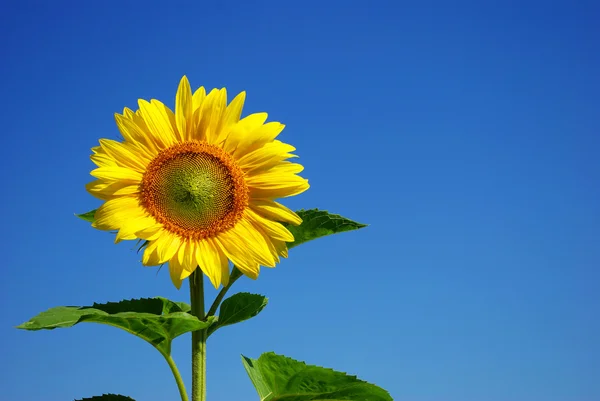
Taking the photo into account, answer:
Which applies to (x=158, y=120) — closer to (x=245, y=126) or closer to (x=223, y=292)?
(x=245, y=126)

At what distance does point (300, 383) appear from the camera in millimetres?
4422

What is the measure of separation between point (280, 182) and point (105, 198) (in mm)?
1034

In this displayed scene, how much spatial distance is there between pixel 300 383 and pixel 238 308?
0.69 meters

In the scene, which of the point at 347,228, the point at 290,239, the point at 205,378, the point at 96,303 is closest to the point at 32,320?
the point at 96,303

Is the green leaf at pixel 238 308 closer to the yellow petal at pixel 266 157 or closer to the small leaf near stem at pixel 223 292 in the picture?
the small leaf near stem at pixel 223 292

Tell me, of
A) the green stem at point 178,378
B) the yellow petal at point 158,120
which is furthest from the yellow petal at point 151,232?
the green stem at point 178,378

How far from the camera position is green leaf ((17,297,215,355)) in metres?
3.59

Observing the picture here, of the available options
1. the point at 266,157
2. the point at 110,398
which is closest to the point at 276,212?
the point at 266,157

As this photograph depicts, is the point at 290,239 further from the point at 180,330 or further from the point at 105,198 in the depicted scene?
the point at 105,198

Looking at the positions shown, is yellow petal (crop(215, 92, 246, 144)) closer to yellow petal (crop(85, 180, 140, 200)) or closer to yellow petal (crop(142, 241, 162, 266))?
yellow petal (crop(85, 180, 140, 200))

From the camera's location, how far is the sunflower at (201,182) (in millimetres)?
4055

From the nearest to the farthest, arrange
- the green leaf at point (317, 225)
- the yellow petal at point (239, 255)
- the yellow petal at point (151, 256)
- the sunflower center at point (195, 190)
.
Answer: the yellow petal at point (151, 256), the yellow petal at point (239, 255), the sunflower center at point (195, 190), the green leaf at point (317, 225)

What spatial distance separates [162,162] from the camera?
13.8 feet

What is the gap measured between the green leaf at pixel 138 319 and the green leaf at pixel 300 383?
65cm
